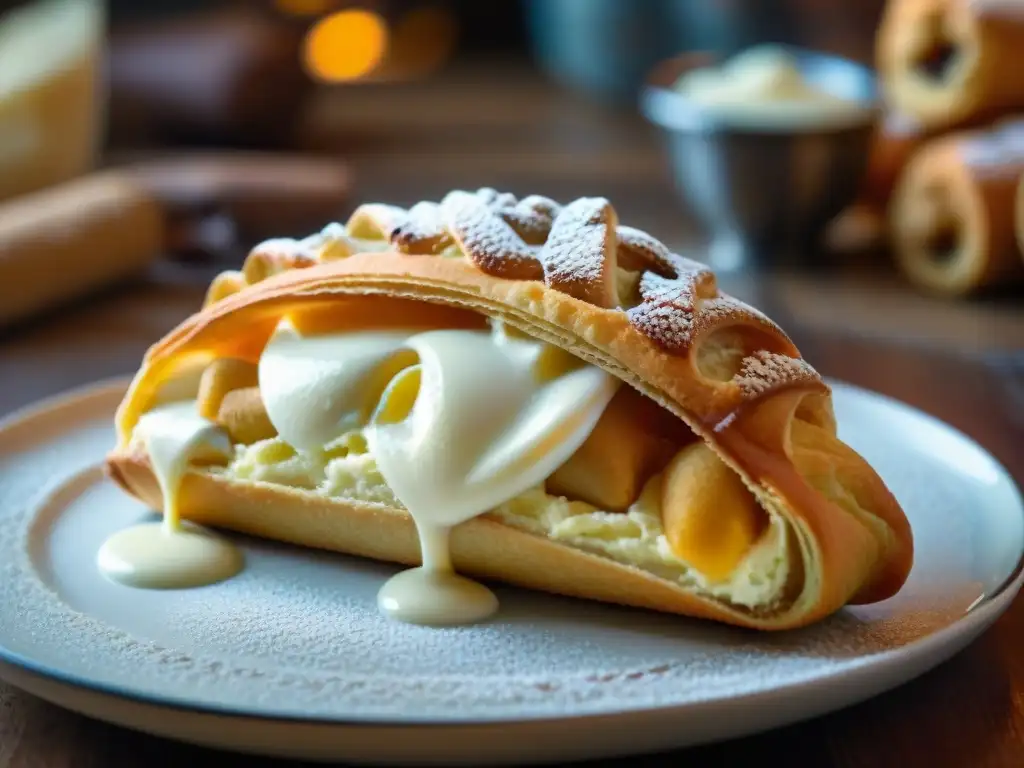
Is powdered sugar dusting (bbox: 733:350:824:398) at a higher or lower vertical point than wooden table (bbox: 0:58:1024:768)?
higher

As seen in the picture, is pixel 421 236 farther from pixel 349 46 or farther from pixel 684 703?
pixel 349 46

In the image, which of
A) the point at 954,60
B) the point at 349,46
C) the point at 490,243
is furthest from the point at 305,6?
the point at 490,243

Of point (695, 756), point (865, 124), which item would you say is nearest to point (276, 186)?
point (865, 124)

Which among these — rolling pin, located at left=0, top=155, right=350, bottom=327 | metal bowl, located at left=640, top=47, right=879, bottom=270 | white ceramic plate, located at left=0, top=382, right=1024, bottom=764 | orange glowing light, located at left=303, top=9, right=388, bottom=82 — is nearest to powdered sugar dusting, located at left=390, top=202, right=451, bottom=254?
white ceramic plate, located at left=0, top=382, right=1024, bottom=764

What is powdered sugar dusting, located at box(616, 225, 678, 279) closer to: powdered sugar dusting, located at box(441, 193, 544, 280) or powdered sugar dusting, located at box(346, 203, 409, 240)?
powdered sugar dusting, located at box(441, 193, 544, 280)

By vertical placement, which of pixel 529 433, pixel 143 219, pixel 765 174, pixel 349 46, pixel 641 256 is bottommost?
pixel 349 46

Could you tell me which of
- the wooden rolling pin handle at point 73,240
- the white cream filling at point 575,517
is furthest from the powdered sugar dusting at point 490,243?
the wooden rolling pin handle at point 73,240
